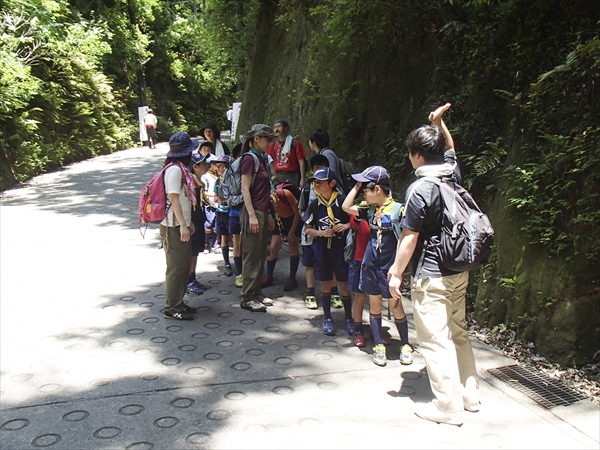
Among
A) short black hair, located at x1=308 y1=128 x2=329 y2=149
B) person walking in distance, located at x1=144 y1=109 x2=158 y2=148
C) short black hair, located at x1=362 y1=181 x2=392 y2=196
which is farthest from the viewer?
person walking in distance, located at x1=144 y1=109 x2=158 y2=148

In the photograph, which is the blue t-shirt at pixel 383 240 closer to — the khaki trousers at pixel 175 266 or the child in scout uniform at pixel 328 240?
the child in scout uniform at pixel 328 240

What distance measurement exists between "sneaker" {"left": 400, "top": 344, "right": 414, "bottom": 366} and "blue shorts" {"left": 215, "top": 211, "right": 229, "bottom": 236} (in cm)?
346

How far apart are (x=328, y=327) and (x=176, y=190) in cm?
216

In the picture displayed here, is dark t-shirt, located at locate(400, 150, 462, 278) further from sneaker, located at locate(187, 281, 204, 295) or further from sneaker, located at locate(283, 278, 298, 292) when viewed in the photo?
sneaker, located at locate(187, 281, 204, 295)

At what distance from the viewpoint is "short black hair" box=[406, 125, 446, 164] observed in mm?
4016

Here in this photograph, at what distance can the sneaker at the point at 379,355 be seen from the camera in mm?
4973

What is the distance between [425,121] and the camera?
7.60 meters

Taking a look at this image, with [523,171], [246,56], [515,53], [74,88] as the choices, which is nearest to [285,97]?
[246,56]

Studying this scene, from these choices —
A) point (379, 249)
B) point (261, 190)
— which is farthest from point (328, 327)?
point (261, 190)

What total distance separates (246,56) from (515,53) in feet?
43.8

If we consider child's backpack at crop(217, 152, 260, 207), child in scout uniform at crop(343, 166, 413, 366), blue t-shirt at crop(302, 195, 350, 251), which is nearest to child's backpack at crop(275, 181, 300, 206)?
child's backpack at crop(217, 152, 260, 207)

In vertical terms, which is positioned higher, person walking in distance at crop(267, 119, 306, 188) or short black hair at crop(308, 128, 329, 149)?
short black hair at crop(308, 128, 329, 149)

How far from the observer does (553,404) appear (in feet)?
13.8

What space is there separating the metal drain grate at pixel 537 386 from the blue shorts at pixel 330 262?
70.1 inches
